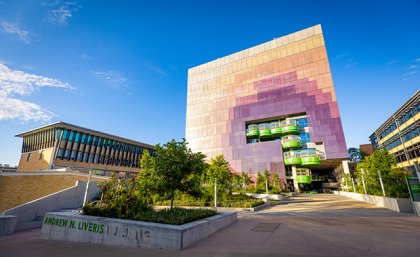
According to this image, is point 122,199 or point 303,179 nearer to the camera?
point 122,199

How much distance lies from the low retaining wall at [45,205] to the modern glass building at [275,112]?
131ft

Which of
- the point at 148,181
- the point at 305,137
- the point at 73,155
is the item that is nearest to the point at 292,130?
the point at 305,137

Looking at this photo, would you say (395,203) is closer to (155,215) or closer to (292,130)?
(155,215)

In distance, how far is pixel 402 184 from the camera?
16.4 metres

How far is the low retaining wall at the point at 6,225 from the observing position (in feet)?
41.1

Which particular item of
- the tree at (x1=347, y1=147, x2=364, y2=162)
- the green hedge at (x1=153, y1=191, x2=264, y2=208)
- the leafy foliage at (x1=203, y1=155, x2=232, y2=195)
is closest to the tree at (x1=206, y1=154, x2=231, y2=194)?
the leafy foliage at (x1=203, y1=155, x2=232, y2=195)

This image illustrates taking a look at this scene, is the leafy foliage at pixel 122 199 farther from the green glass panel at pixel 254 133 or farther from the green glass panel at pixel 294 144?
the green glass panel at pixel 254 133

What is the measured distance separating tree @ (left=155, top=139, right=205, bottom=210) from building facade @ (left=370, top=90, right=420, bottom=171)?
4932cm

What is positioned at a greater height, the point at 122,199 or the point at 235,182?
the point at 235,182

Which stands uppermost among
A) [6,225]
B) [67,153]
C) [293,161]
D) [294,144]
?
[294,144]

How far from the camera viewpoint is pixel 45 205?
18.2m

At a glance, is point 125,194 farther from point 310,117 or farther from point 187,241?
point 310,117

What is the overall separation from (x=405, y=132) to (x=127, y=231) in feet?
230

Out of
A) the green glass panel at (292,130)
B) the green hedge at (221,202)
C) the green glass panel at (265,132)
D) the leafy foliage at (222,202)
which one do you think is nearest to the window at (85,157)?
the green hedge at (221,202)
